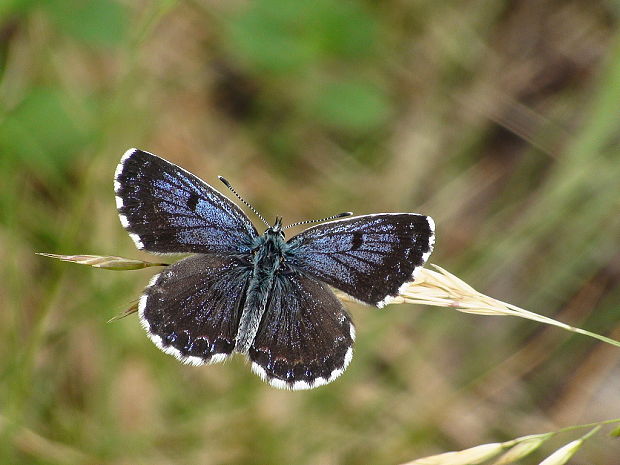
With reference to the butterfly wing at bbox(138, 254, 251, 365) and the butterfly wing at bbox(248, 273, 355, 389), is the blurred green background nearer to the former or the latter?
the butterfly wing at bbox(138, 254, 251, 365)

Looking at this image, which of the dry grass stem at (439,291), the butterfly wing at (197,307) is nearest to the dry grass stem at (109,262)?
the dry grass stem at (439,291)

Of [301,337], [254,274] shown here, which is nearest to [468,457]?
[301,337]

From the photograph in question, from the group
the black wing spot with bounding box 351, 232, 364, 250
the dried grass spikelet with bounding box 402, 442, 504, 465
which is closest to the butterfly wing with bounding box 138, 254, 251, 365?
the black wing spot with bounding box 351, 232, 364, 250

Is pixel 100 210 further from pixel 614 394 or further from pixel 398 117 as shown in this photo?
pixel 614 394

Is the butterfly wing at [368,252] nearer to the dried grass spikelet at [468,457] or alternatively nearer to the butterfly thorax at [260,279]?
the butterfly thorax at [260,279]

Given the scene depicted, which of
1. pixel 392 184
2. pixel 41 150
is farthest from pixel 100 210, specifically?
pixel 392 184

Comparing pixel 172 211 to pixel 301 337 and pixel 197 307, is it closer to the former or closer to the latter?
pixel 197 307

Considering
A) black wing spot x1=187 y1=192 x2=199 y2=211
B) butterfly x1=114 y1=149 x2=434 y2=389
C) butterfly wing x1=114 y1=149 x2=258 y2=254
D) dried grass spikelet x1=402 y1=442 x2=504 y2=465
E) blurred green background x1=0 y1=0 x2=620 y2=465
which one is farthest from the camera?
blurred green background x1=0 y1=0 x2=620 y2=465

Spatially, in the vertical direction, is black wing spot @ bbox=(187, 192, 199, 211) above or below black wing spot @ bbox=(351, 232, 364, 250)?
above
